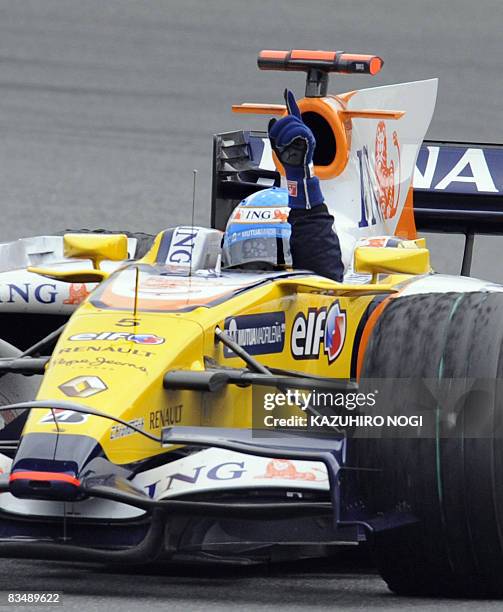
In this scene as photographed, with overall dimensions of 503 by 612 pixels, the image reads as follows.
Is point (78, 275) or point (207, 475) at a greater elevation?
point (78, 275)

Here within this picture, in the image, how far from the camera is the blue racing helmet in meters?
6.21

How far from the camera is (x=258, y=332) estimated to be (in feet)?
18.4

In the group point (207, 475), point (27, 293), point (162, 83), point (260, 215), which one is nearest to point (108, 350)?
point (207, 475)

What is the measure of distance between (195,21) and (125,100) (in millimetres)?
6071

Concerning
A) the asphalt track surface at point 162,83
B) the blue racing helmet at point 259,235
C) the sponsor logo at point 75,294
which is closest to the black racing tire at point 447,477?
the blue racing helmet at point 259,235

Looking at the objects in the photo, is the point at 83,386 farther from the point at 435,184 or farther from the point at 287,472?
the point at 435,184

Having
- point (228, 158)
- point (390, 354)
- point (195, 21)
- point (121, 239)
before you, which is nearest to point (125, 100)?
point (195, 21)

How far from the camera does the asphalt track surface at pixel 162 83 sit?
52.1 ft

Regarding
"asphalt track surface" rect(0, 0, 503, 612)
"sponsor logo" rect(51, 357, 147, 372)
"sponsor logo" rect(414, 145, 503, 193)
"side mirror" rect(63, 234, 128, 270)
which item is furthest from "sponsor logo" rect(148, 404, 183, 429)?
"asphalt track surface" rect(0, 0, 503, 612)

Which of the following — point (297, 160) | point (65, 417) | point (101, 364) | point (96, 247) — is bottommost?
point (65, 417)

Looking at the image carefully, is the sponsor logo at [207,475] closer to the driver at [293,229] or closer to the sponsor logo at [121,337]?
the sponsor logo at [121,337]

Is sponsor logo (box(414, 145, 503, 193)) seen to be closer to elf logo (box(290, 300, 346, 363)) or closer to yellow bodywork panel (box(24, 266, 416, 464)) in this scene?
yellow bodywork panel (box(24, 266, 416, 464))

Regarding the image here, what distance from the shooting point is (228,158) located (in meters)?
9.23

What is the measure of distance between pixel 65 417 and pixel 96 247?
5.39 ft
